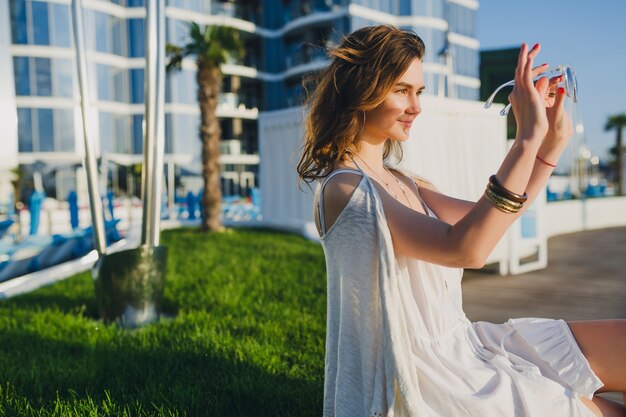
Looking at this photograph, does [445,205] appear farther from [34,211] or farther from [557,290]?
[34,211]

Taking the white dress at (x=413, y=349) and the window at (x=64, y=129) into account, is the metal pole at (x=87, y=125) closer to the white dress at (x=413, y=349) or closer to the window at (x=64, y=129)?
the white dress at (x=413, y=349)

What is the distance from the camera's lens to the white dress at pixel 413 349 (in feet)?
4.47

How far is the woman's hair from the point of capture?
1570 mm

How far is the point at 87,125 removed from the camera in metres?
4.31

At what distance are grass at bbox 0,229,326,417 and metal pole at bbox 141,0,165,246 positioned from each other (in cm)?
80

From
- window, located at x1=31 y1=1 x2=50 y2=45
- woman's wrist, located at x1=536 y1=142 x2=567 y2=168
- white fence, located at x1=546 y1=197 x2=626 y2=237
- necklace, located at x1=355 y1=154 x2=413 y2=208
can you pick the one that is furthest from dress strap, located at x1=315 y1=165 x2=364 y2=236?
window, located at x1=31 y1=1 x2=50 y2=45

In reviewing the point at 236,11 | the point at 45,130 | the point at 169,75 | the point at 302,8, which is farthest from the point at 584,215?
the point at 236,11

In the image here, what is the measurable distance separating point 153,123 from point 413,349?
3344 mm

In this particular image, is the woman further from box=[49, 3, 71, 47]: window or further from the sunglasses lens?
box=[49, 3, 71, 47]: window

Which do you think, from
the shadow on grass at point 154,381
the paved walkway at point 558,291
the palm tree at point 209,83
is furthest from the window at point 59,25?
the shadow on grass at point 154,381

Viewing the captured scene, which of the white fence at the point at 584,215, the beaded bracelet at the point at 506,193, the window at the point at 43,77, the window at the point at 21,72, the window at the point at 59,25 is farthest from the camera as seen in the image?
the window at the point at 59,25

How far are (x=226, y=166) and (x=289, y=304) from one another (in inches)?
1274

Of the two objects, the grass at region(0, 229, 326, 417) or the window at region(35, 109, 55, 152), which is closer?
the grass at region(0, 229, 326, 417)

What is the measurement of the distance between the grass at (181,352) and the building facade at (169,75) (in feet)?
71.2
